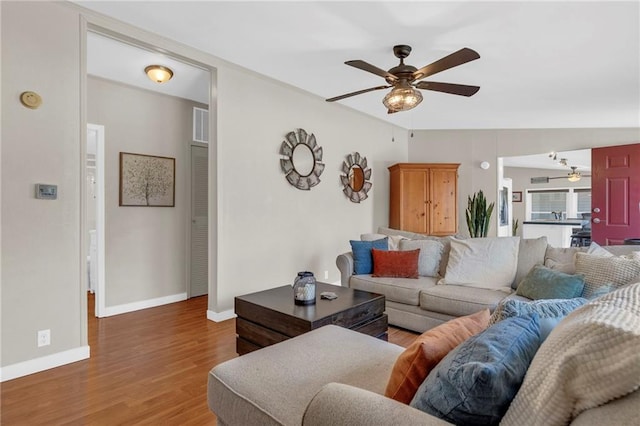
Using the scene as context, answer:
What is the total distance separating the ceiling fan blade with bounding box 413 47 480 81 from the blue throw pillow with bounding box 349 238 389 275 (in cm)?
166

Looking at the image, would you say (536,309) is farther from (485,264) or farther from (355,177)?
(355,177)

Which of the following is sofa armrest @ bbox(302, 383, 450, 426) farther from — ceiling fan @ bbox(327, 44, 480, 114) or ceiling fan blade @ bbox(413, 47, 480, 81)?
ceiling fan @ bbox(327, 44, 480, 114)

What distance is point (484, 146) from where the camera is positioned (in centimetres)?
591

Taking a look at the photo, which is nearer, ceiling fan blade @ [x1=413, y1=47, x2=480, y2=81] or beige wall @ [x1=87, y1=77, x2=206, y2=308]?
ceiling fan blade @ [x1=413, y1=47, x2=480, y2=81]

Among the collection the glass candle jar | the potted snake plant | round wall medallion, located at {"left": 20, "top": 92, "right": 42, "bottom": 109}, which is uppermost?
round wall medallion, located at {"left": 20, "top": 92, "right": 42, "bottom": 109}

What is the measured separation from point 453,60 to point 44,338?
11.2 feet

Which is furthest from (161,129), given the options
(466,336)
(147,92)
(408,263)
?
(466,336)

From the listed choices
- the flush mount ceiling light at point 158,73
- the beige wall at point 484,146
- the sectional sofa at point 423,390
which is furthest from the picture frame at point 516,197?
the sectional sofa at point 423,390

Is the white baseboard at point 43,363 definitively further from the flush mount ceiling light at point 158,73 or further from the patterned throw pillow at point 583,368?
the patterned throw pillow at point 583,368

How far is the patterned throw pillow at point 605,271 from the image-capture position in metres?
2.05

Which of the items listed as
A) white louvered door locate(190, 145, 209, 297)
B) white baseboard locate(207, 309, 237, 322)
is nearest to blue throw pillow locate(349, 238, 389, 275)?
white baseboard locate(207, 309, 237, 322)

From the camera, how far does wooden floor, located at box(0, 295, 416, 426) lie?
183 cm

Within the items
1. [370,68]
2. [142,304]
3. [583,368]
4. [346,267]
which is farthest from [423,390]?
[142,304]

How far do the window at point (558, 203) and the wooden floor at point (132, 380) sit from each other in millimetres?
8611
